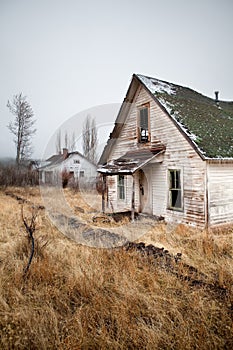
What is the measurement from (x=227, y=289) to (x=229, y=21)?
40.9 meters

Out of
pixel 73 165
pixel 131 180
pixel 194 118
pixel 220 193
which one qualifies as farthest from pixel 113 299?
pixel 73 165

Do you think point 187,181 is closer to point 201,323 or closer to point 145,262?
point 145,262

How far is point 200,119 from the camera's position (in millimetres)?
10125

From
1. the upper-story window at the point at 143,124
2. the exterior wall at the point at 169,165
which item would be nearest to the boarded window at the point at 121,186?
the exterior wall at the point at 169,165

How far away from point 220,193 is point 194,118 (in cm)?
353

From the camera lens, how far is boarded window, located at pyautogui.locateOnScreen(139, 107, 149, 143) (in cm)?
1165

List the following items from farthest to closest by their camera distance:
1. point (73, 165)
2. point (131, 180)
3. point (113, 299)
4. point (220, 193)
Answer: point (73, 165) < point (131, 180) < point (220, 193) < point (113, 299)

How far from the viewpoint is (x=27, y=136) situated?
105 feet

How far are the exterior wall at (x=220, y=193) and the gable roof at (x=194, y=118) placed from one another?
0.61 metres

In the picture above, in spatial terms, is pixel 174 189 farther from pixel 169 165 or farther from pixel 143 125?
pixel 143 125

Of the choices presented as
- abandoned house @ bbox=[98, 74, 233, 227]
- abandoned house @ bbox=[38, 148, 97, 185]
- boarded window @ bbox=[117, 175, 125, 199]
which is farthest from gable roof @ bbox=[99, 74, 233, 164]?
abandoned house @ bbox=[38, 148, 97, 185]

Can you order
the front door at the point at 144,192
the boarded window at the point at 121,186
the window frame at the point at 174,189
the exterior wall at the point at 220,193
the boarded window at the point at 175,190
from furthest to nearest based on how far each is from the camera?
the boarded window at the point at 121,186 → the front door at the point at 144,192 → the boarded window at the point at 175,190 → the window frame at the point at 174,189 → the exterior wall at the point at 220,193

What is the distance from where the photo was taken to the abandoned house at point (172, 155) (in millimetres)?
8492

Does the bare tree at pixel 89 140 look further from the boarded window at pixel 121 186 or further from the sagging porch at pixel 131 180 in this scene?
the sagging porch at pixel 131 180
